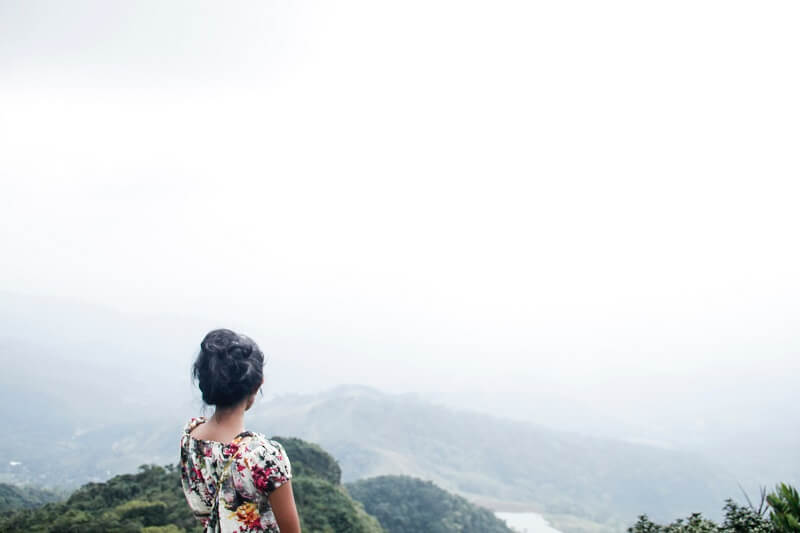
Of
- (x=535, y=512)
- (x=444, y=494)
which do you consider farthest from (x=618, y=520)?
(x=444, y=494)

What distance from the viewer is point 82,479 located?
15012 cm

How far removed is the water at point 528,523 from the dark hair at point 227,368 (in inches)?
4938

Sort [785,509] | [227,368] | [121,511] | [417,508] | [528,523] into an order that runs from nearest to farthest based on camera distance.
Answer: [227,368], [785,509], [121,511], [417,508], [528,523]

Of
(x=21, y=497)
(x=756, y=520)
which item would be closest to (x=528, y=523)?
(x=21, y=497)

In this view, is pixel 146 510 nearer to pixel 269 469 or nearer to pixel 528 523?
pixel 269 469

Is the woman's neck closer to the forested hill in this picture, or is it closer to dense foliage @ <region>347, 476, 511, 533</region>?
the forested hill

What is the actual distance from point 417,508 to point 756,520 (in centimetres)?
6205

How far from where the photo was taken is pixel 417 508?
63875 millimetres

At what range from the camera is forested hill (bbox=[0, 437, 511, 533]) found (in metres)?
18.4

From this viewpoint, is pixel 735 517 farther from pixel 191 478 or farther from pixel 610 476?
pixel 610 476

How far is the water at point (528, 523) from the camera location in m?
117

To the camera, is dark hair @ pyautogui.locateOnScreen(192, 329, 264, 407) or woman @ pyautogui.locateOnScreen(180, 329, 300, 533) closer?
woman @ pyautogui.locateOnScreen(180, 329, 300, 533)

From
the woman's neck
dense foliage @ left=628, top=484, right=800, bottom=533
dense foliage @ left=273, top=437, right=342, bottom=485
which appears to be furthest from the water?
the woman's neck

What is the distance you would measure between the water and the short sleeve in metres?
125
